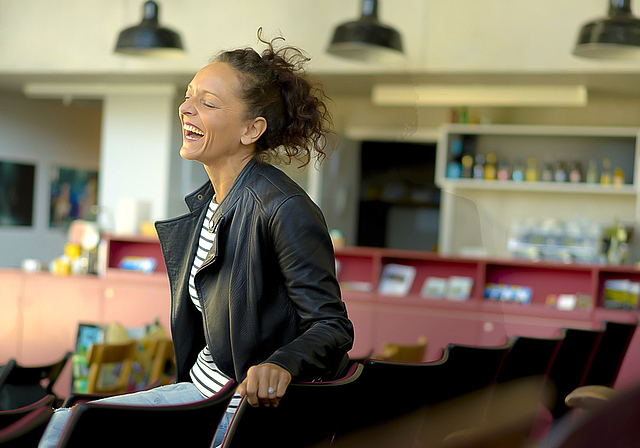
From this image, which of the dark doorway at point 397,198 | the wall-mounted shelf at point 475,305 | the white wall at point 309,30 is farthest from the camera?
the dark doorway at point 397,198

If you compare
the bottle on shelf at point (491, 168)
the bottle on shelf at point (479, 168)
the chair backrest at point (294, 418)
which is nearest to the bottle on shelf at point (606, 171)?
the bottle on shelf at point (491, 168)

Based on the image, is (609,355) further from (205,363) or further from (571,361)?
(205,363)

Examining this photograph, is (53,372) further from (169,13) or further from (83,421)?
(169,13)

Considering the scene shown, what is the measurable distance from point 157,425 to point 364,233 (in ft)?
21.7

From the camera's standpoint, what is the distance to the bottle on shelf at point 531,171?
19.3 ft

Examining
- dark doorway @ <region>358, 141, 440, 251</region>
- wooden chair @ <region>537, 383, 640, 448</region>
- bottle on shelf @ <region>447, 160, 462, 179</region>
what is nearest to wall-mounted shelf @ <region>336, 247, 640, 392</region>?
bottle on shelf @ <region>447, 160, 462, 179</region>

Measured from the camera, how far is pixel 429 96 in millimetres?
5422

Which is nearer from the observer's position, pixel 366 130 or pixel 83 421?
pixel 83 421

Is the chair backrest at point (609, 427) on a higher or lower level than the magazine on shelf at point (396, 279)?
higher

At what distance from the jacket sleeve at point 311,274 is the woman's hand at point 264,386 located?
6.2 inches

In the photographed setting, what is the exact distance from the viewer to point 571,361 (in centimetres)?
213

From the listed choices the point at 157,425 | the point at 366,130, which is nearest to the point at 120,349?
the point at 157,425

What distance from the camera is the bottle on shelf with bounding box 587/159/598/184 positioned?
226 inches

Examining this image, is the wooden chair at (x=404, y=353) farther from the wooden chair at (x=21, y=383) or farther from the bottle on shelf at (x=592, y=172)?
the bottle on shelf at (x=592, y=172)
